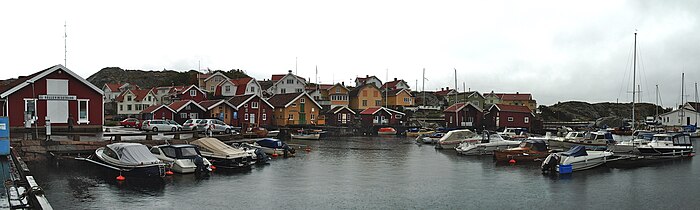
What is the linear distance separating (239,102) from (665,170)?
43.6 m

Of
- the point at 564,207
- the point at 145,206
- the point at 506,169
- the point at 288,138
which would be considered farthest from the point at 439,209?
the point at 288,138

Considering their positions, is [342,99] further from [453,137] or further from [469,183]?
[469,183]

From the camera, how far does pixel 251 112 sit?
6253 centimetres

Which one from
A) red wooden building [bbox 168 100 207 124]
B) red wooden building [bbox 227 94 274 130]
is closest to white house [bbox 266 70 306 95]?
red wooden building [bbox 227 94 274 130]

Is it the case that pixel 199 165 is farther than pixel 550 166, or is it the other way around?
pixel 550 166

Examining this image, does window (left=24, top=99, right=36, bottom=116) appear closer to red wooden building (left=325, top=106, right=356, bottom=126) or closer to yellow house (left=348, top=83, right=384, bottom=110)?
red wooden building (left=325, top=106, right=356, bottom=126)

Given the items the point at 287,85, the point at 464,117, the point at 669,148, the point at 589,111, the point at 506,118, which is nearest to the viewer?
the point at 669,148

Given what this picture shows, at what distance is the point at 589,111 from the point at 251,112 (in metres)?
89.7

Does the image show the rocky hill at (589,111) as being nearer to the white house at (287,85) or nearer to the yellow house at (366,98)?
the yellow house at (366,98)

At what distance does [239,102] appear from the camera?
62.1m

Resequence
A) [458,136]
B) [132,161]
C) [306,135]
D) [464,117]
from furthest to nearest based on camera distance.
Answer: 1. [464,117]
2. [306,135]
3. [458,136]
4. [132,161]

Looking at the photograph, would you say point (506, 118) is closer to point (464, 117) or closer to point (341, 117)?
point (464, 117)

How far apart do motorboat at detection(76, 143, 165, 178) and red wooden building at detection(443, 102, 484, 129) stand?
4884 cm

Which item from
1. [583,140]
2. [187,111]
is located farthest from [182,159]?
[187,111]
